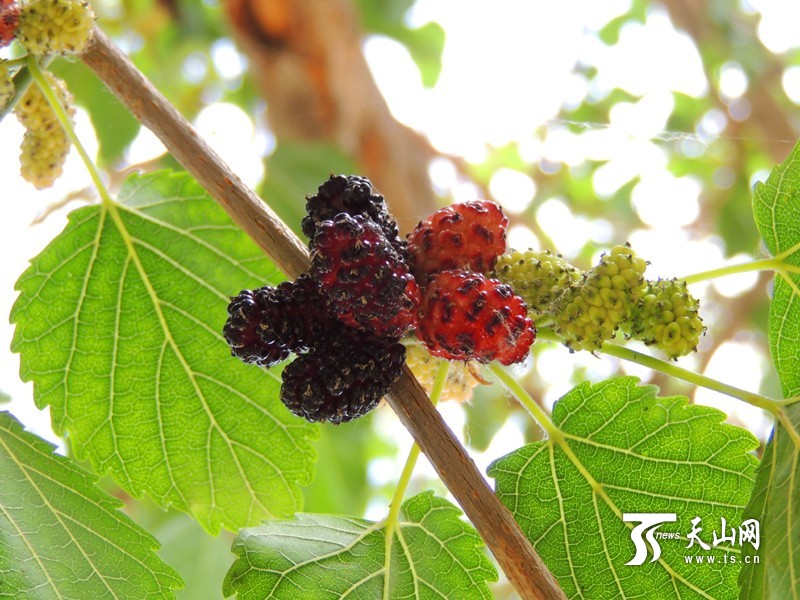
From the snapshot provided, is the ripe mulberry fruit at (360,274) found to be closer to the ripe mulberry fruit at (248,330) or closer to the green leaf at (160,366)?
the ripe mulberry fruit at (248,330)

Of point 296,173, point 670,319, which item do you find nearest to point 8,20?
point 670,319

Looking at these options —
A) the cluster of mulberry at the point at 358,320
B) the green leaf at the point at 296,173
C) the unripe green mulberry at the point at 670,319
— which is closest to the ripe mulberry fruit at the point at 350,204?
the cluster of mulberry at the point at 358,320

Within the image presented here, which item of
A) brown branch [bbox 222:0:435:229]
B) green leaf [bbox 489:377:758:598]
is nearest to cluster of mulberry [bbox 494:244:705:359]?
green leaf [bbox 489:377:758:598]

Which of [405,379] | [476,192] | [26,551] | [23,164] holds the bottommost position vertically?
[26,551]

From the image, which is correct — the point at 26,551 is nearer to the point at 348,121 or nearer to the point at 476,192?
the point at 348,121

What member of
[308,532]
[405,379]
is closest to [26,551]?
[308,532]

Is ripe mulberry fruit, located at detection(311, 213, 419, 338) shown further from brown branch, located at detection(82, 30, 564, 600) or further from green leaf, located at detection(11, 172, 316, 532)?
green leaf, located at detection(11, 172, 316, 532)

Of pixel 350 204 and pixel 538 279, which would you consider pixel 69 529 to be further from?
pixel 538 279
